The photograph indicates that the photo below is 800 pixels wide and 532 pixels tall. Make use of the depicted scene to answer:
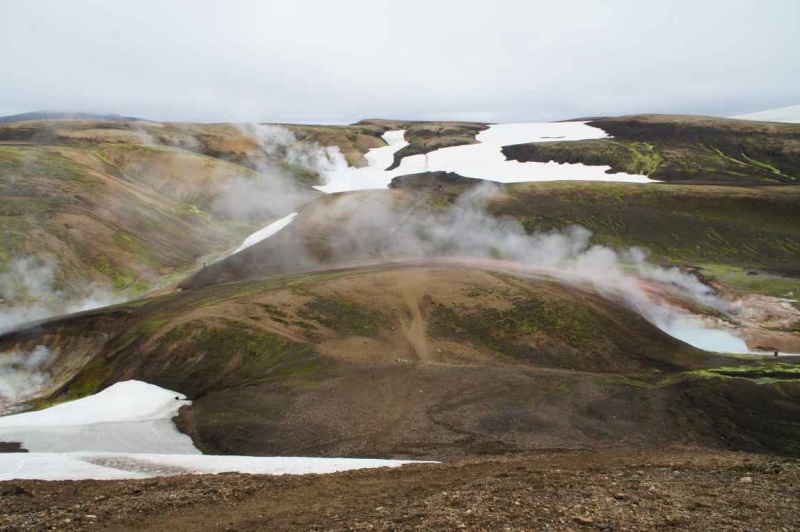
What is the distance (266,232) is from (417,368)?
45940mm

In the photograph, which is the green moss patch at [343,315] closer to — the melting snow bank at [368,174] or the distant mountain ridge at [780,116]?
the melting snow bank at [368,174]

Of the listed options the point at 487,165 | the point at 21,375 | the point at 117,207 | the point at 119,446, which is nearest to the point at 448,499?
the point at 119,446

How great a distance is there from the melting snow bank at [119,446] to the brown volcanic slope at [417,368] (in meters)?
1.34

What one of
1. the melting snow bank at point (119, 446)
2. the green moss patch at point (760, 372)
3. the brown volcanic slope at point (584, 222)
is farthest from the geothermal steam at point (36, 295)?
the green moss patch at point (760, 372)

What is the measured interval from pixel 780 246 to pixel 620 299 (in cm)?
3387

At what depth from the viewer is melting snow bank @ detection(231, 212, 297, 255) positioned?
6700 cm

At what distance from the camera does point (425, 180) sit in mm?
87375

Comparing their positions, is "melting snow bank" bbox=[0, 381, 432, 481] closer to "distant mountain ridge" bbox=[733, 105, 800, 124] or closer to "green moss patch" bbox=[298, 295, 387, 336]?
"green moss patch" bbox=[298, 295, 387, 336]

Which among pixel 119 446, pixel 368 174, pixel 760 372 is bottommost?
pixel 119 446

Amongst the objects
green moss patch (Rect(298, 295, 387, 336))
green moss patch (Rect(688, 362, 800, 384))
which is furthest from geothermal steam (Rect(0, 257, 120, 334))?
green moss patch (Rect(688, 362, 800, 384))

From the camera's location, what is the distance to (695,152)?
98.2 m

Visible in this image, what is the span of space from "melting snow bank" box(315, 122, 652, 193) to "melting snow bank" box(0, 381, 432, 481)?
66.9 meters

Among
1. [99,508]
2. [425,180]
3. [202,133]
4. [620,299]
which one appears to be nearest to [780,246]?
[620,299]

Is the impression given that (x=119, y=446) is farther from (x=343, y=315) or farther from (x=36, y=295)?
(x=36, y=295)
